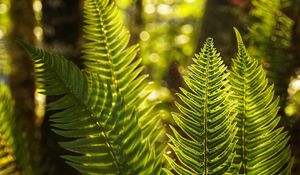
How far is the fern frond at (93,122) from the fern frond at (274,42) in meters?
0.46

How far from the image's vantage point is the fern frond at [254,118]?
2.17 feet

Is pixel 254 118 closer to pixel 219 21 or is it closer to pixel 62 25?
pixel 219 21

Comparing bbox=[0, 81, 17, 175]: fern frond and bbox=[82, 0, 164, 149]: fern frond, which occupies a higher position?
bbox=[82, 0, 164, 149]: fern frond

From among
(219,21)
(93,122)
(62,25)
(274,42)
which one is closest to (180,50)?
(219,21)

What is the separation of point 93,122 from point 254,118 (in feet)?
0.76

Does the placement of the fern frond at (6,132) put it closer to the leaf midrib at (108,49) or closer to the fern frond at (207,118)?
the leaf midrib at (108,49)

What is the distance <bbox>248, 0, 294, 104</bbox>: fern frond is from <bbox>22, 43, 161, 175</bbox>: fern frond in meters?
0.46

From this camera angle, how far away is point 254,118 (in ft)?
2.24

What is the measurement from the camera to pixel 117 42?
87cm

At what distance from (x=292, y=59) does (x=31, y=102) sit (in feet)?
3.86

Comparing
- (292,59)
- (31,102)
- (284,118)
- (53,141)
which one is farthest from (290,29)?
(31,102)

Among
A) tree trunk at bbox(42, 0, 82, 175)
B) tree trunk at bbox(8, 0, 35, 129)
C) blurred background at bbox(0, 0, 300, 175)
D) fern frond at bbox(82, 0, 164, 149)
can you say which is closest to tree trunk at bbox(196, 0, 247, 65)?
blurred background at bbox(0, 0, 300, 175)

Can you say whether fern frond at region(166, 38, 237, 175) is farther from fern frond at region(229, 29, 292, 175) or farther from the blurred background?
the blurred background

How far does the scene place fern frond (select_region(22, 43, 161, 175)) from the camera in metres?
0.69
